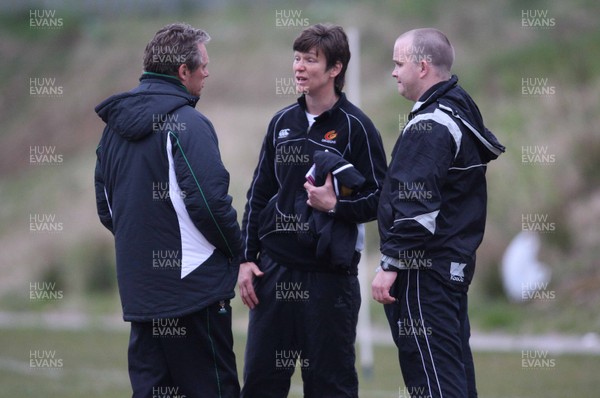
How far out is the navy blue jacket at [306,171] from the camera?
18.8 ft

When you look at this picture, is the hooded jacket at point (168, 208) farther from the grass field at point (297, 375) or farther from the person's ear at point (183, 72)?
the grass field at point (297, 375)

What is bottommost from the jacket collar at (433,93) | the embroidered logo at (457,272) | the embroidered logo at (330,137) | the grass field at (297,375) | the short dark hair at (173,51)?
the grass field at (297,375)

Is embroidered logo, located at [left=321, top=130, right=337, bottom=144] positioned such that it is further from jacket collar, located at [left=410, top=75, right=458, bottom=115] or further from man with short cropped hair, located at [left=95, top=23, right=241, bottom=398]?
man with short cropped hair, located at [left=95, top=23, right=241, bottom=398]

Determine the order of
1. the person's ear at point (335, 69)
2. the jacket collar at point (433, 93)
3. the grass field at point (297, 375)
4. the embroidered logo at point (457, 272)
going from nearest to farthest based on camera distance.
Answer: the embroidered logo at point (457, 272) < the jacket collar at point (433, 93) < the person's ear at point (335, 69) < the grass field at point (297, 375)

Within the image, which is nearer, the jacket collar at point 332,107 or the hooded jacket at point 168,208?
the hooded jacket at point 168,208

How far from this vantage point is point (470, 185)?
5488mm

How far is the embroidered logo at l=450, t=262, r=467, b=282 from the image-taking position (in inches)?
211

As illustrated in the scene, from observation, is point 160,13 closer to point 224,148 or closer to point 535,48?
point 224,148

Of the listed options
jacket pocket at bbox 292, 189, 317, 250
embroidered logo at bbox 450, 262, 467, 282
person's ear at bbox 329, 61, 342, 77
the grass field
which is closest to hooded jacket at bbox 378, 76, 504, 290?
embroidered logo at bbox 450, 262, 467, 282

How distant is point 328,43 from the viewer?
5.80 meters

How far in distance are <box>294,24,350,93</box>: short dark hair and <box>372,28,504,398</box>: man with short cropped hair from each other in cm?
41

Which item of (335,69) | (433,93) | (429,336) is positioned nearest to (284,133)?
(335,69)

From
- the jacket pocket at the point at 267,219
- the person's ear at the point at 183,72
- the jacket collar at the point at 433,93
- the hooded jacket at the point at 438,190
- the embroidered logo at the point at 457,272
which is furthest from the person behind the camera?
the jacket pocket at the point at 267,219

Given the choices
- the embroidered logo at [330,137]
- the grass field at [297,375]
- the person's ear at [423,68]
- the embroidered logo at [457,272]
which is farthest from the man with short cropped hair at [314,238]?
the grass field at [297,375]
